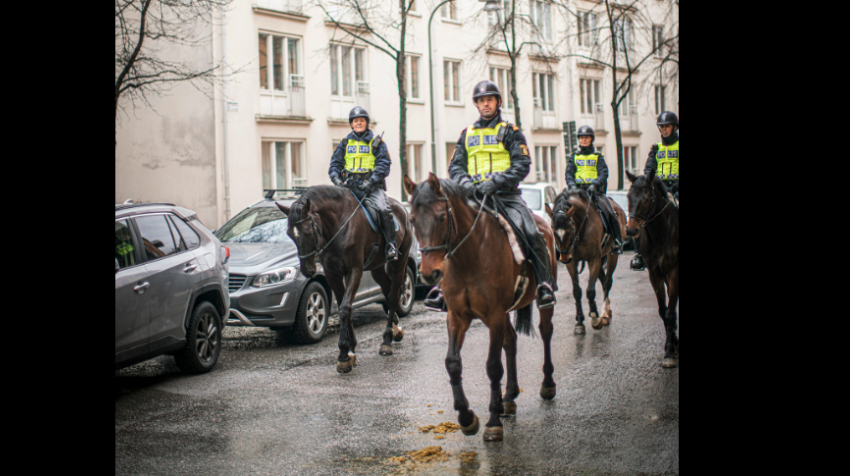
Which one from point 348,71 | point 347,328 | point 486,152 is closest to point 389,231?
point 347,328

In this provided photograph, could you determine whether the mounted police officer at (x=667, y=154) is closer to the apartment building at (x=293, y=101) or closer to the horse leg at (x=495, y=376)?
the horse leg at (x=495, y=376)

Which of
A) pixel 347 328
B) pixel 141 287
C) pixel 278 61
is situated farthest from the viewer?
pixel 278 61

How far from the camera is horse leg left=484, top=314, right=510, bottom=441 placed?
5930 millimetres

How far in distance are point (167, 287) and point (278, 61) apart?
19727mm

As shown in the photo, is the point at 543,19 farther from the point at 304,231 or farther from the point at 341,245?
the point at 304,231

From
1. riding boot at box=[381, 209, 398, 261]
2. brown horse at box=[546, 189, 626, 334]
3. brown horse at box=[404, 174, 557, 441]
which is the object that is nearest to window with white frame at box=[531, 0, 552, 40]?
brown horse at box=[546, 189, 626, 334]

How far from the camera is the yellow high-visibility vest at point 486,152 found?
22.3 feet

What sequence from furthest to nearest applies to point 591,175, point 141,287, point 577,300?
point 591,175 → point 577,300 → point 141,287

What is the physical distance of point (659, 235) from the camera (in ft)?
29.0

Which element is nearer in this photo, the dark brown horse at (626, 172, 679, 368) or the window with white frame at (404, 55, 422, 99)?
the dark brown horse at (626, 172, 679, 368)

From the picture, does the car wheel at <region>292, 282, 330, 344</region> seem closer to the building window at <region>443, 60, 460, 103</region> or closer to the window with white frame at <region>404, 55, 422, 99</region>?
the window with white frame at <region>404, 55, 422, 99</region>

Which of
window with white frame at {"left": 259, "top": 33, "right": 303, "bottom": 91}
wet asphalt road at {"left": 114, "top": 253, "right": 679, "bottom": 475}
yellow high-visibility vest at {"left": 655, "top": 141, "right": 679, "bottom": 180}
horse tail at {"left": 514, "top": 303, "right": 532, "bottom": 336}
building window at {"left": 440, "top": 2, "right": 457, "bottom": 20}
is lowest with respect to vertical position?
wet asphalt road at {"left": 114, "top": 253, "right": 679, "bottom": 475}
